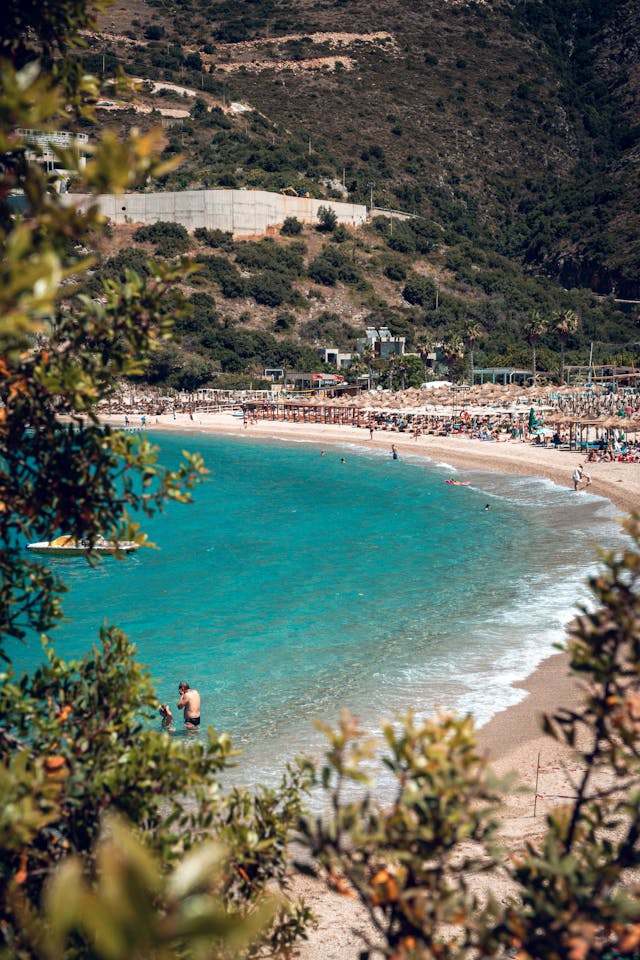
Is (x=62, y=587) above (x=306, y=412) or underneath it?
underneath

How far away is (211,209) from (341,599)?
8824cm

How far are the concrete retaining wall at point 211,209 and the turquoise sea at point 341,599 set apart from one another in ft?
221

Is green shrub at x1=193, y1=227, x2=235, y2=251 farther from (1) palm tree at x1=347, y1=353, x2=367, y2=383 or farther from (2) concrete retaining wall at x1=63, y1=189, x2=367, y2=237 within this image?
(1) palm tree at x1=347, y1=353, x2=367, y2=383

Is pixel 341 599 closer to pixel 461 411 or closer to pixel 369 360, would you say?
pixel 461 411

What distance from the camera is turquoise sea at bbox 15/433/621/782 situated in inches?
658

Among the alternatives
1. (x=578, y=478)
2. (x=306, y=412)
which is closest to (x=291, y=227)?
(x=306, y=412)

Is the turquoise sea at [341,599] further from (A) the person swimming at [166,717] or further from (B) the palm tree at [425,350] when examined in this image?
(B) the palm tree at [425,350]

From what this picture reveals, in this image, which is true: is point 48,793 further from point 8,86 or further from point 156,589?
point 156,589

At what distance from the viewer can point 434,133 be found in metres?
148

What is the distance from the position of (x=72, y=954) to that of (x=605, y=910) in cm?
233

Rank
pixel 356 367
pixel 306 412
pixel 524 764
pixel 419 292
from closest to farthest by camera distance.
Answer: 1. pixel 524 764
2. pixel 306 412
3. pixel 356 367
4. pixel 419 292

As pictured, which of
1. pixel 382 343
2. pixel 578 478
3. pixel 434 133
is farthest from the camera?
pixel 434 133

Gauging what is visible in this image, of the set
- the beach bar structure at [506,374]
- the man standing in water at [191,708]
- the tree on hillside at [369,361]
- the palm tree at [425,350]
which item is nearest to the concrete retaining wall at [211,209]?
the tree on hillside at [369,361]

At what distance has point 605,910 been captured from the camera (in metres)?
3.52
